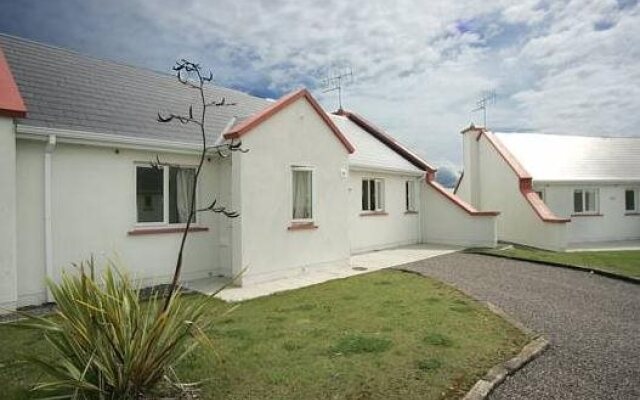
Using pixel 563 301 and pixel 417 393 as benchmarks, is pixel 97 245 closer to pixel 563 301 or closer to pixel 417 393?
pixel 417 393

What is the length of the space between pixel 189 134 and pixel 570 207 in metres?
20.3

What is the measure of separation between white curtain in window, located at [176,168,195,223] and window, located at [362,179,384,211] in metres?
8.16

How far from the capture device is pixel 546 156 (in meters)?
23.6

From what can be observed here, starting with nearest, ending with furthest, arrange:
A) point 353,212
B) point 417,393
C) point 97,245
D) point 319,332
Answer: point 417,393 → point 319,332 → point 97,245 → point 353,212

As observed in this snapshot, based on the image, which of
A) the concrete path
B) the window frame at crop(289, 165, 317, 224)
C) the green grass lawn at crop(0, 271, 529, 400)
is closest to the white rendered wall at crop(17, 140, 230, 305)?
the concrete path

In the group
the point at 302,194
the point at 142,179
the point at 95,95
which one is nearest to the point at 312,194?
the point at 302,194

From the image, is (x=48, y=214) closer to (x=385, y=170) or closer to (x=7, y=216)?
(x=7, y=216)

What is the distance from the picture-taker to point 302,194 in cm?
1305

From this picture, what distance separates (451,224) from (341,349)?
14.5 meters

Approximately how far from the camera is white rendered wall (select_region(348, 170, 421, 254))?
17016 millimetres

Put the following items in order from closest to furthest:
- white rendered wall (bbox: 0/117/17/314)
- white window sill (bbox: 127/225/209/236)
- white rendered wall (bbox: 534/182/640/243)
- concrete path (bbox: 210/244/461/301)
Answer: white rendered wall (bbox: 0/117/17/314)
concrete path (bbox: 210/244/461/301)
white window sill (bbox: 127/225/209/236)
white rendered wall (bbox: 534/182/640/243)

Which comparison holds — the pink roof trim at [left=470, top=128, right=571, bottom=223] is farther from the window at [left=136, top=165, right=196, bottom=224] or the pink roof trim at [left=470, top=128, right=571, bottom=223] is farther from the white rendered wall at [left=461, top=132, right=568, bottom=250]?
the window at [left=136, top=165, right=196, bottom=224]

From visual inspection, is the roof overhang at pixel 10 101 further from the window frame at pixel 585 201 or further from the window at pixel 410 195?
the window frame at pixel 585 201

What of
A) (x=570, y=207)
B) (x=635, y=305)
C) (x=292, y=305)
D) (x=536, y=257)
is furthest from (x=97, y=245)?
(x=570, y=207)
